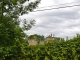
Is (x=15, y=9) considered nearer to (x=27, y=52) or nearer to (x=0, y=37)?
(x=0, y=37)

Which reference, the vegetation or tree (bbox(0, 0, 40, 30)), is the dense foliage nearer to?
the vegetation

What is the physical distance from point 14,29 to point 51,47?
2.31 metres

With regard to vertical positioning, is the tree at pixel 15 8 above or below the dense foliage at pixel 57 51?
above

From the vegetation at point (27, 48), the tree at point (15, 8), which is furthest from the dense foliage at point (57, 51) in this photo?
the tree at point (15, 8)

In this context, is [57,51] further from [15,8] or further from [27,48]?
[15,8]

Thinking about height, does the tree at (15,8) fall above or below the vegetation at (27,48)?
above

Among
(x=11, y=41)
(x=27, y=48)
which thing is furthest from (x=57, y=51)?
(x=11, y=41)

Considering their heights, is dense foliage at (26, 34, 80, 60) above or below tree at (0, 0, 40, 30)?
below

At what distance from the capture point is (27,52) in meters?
9.20

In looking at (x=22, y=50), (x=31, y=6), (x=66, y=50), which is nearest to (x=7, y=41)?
(x=22, y=50)

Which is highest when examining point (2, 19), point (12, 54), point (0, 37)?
point (2, 19)

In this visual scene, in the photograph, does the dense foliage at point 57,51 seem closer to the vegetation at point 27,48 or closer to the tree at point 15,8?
the vegetation at point 27,48

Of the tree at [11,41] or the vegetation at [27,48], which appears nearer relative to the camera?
the vegetation at [27,48]

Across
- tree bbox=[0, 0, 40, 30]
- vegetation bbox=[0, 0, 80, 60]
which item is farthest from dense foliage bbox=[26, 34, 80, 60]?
tree bbox=[0, 0, 40, 30]
